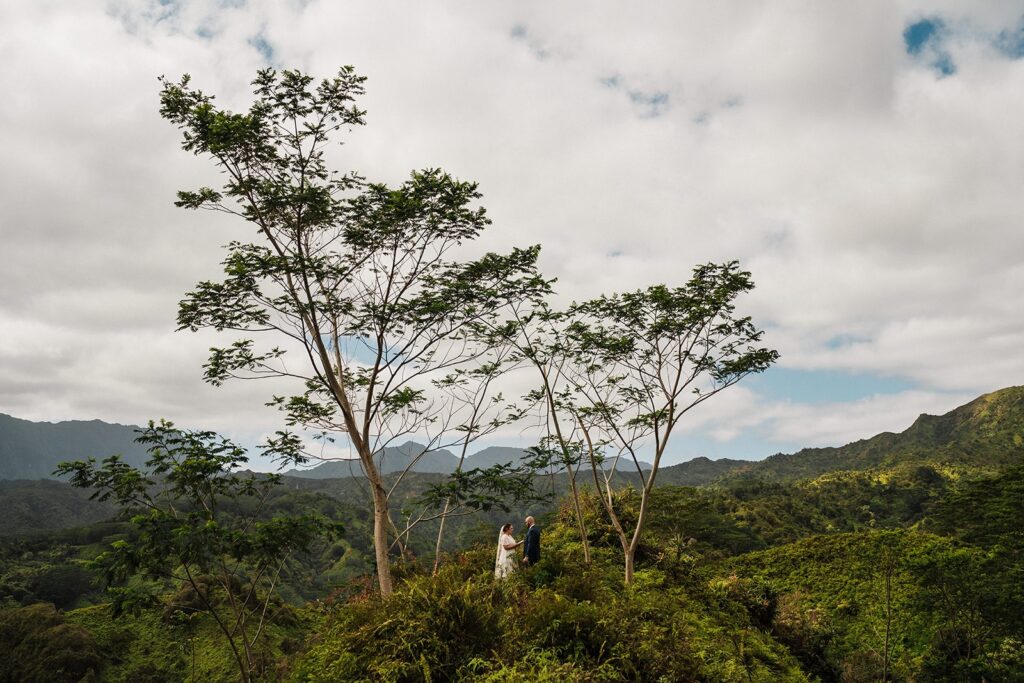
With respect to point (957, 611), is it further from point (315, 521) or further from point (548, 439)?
point (315, 521)

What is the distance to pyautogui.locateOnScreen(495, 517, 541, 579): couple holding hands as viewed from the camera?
10.9 m

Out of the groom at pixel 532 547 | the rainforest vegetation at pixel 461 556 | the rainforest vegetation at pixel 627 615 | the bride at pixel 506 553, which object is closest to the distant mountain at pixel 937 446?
the rainforest vegetation at pixel 627 615

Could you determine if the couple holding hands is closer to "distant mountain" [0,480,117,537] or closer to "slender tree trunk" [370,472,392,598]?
"slender tree trunk" [370,472,392,598]

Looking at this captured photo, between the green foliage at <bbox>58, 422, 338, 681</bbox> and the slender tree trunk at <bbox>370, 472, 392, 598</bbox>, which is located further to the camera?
the slender tree trunk at <bbox>370, 472, 392, 598</bbox>

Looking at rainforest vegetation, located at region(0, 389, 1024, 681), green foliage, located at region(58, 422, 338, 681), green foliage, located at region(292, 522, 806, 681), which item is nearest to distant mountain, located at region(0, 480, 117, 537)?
rainforest vegetation, located at region(0, 389, 1024, 681)

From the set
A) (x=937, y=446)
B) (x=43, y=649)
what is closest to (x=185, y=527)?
(x=43, y=649)

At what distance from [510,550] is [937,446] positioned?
505ft

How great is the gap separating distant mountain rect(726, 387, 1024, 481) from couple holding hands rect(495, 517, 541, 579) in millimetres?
95108

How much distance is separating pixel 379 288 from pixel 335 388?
8.27 ft

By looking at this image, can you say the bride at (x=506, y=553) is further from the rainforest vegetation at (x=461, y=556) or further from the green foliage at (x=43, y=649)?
the green foliage at (x=43, y=649)

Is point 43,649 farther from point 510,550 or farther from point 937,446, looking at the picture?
point 937,446

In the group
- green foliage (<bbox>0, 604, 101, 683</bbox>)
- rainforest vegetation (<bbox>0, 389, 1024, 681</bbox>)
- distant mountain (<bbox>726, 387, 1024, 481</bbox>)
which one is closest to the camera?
rainforest vegetation (<bbox>0, 389, 1024, 681</bbox>)

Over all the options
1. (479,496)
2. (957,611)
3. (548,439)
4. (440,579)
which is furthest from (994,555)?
(440,579)

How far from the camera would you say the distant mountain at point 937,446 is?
91.7 meters
